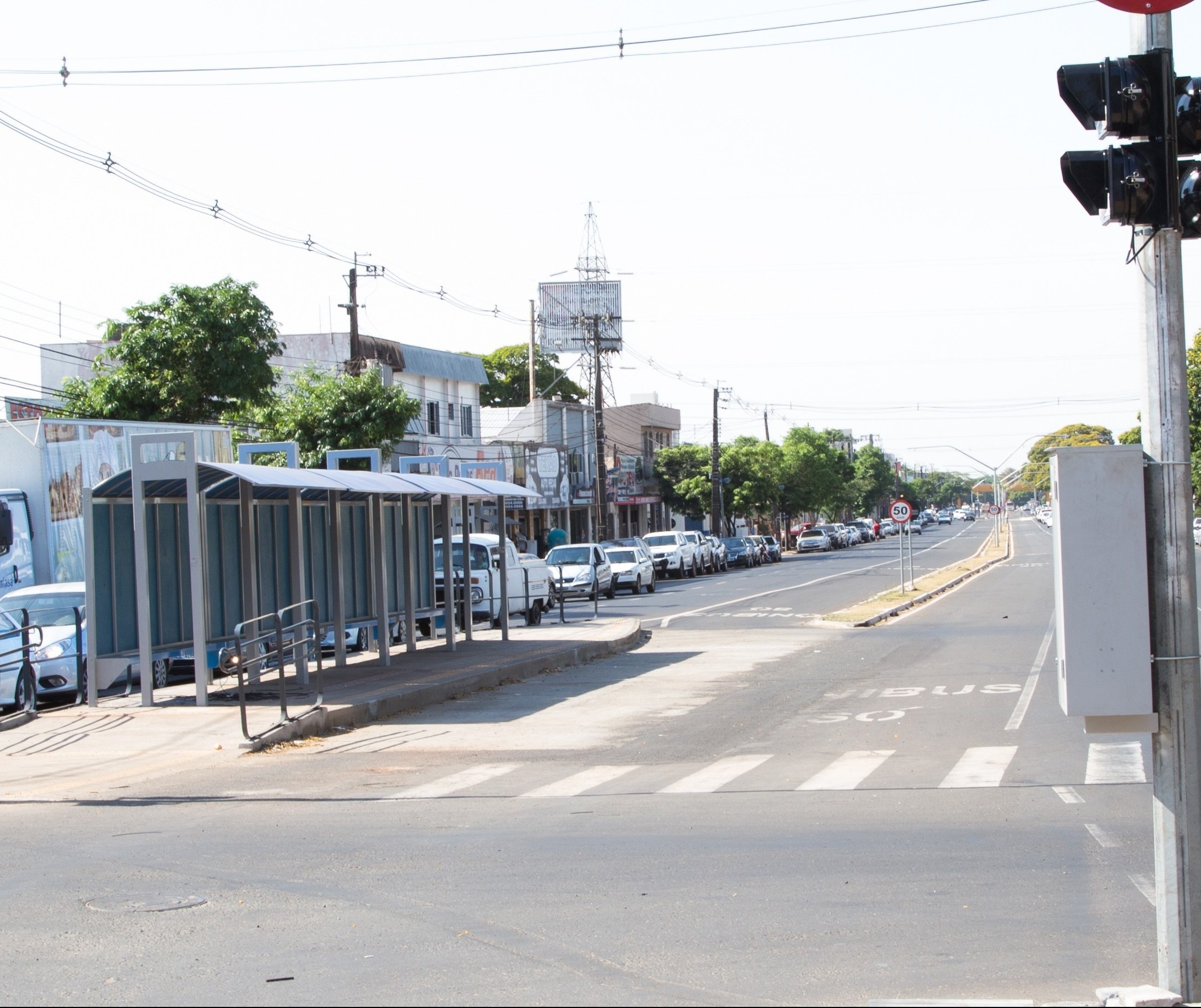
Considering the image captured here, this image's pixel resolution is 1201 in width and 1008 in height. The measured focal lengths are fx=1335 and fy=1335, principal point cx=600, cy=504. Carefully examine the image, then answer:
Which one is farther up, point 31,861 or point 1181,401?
point 1181,401

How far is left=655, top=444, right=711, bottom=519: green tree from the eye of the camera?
8138cm

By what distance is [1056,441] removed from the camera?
15038 centimetres

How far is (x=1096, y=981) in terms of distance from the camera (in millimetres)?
5496

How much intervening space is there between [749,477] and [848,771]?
72578 millimetres

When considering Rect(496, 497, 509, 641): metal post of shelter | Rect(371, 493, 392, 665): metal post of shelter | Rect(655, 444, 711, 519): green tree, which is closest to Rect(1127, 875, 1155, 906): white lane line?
Rect(371, 493, 392, 665): metal post of shelter

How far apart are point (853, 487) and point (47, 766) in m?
134

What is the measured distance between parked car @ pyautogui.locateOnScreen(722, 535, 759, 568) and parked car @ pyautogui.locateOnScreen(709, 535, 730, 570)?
17.8 inches

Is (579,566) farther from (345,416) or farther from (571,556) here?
(345,416)

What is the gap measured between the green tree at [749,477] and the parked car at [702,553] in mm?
18856

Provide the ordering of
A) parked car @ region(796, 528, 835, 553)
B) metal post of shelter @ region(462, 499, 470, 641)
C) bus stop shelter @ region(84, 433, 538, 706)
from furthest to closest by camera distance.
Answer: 1. parked car @ region(796, 528, 835, 553)
2. metal post of shelter @ region(462, 499, 470, 641)
3. bus stop shelter @ region(84, 433, 538, 706)

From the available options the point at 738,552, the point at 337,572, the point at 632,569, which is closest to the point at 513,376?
the point at 738,552

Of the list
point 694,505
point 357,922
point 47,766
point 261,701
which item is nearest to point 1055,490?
point 357,922

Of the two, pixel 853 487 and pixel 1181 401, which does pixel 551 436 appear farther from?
pixel 853 487

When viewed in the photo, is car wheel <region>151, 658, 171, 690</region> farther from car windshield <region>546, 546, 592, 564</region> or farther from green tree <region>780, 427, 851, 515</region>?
green tree <region>780, 427, 851, 515</region>
